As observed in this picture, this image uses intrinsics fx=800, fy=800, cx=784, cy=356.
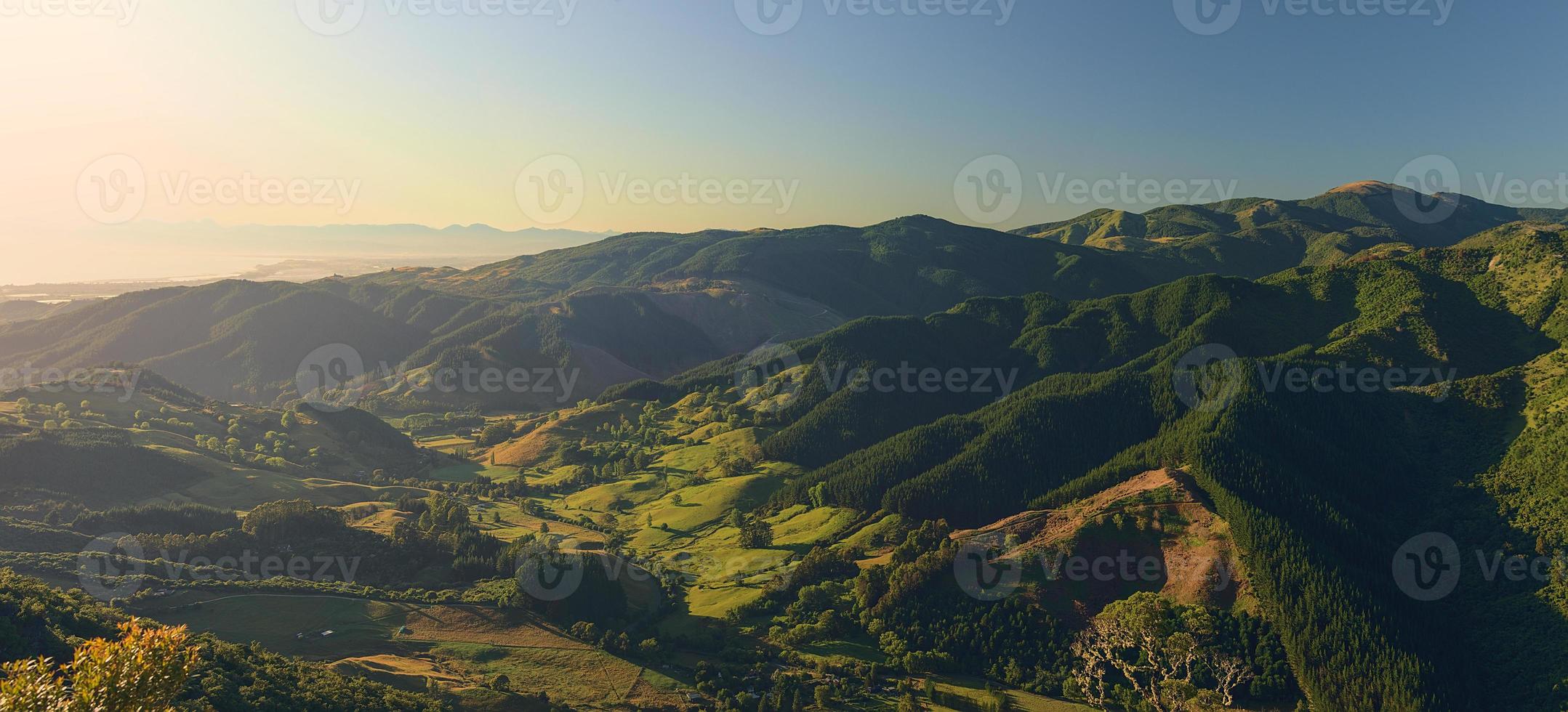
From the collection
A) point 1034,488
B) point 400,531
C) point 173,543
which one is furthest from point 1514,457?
point 173,543

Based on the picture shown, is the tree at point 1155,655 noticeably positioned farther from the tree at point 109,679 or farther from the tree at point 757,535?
the tree at point 109,679

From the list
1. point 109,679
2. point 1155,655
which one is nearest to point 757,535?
point 1155,655

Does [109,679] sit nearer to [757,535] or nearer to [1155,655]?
[1155,655]

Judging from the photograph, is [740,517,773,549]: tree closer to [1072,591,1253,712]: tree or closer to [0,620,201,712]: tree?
[1072,591,1253,712]: tree

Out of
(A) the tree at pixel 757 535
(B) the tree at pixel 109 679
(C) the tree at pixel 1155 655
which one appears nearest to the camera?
(B) the tree at pixel 109 679

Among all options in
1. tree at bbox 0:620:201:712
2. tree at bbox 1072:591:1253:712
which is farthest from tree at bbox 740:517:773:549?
tree at bbox 0:620:201:712

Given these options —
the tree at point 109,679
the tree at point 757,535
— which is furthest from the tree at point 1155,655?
the tree at point 109,679

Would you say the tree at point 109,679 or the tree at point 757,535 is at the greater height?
the tree at point 109,679

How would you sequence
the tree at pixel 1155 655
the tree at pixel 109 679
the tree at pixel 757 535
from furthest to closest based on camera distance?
the tree at pixel 757 535 < the tree at pixel 1155 655 < the tree at pixel 109 679

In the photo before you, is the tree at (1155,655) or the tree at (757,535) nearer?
the tree at (1155,655)
